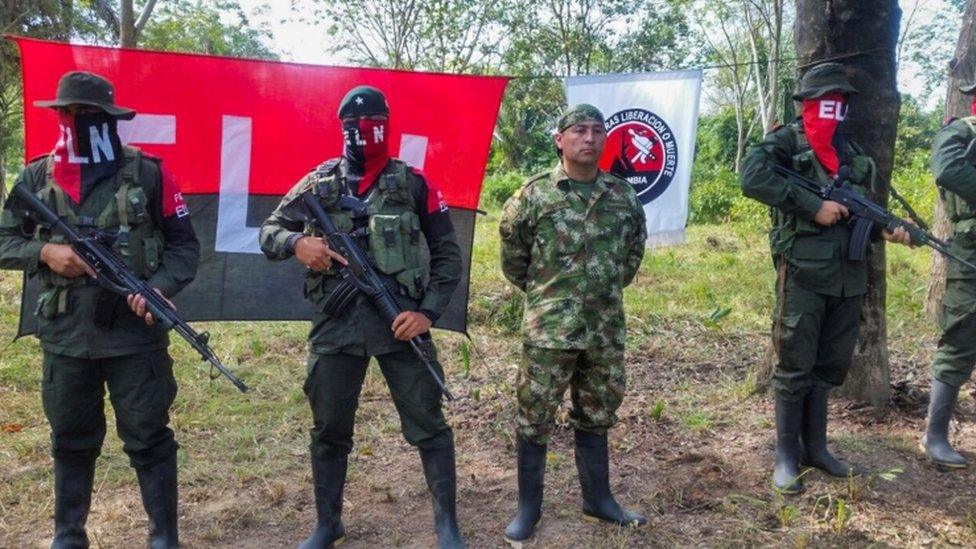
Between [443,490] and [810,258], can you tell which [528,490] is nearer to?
[443,490]

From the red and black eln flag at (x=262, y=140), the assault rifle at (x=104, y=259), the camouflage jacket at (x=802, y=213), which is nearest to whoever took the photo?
the assault rifle at (x=104, y=259)

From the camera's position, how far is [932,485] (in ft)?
13.8

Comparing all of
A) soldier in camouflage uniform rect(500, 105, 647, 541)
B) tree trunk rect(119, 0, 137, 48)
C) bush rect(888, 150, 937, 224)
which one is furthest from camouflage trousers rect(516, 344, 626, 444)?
bush rect(888, 150, 937, 224)

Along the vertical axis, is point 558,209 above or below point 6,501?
above

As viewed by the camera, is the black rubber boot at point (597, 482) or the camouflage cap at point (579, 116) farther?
the black rubber boot at point (597, 482)

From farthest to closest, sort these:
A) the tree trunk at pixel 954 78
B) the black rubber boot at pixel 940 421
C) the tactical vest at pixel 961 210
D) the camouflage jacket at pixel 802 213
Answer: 1. the tree trunk at pixel 954 78
2. the black rubber boot at pixel 940 421
3. the tactical vest at pixel 961 210
4. the camouflage jacket at pixel 802 213

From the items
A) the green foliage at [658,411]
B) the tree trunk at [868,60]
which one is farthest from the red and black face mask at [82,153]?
the tree trunk at [868,60]

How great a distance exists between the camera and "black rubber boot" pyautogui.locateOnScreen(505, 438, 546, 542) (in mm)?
Result: 3713

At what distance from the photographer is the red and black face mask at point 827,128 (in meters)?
3.93

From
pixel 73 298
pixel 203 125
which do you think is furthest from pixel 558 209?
pixel 203 125

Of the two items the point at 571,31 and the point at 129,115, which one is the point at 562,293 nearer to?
the point at 129,115

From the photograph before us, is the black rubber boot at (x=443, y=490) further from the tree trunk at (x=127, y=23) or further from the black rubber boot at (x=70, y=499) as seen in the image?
the tree trunk at (x=127, y=23)

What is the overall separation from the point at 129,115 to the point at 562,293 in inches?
79.3

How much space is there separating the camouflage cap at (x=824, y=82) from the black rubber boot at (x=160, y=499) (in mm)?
3427
